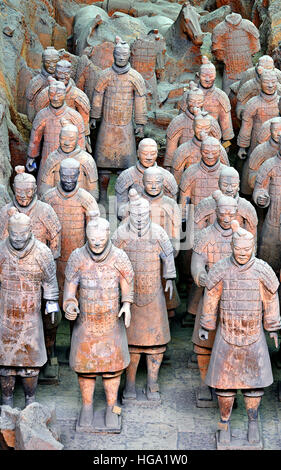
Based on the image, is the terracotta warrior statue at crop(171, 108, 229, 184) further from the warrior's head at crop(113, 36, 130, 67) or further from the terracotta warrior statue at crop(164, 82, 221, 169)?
the warrior's head at crop(113, 36, 130, 67)

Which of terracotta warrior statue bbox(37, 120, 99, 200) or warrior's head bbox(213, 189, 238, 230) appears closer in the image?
warrior's head bbox(213, 189, 238, 230)

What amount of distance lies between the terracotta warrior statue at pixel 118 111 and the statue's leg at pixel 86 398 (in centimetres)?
355

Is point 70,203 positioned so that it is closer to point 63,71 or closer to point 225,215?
point 225,215

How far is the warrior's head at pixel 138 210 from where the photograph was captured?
1045cm

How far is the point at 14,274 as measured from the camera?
10.4 metres

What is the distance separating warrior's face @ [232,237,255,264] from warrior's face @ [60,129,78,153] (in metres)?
2.50

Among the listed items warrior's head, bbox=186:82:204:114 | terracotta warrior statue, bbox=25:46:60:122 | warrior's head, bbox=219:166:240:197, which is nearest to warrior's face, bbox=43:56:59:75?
terracotta warrior statue, bbox=25:46:60:122

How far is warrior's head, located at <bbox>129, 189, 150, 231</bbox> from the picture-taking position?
1045 centimetres

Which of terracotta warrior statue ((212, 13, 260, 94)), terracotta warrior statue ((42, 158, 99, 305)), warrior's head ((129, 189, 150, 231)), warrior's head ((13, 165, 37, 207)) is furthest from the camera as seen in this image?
terracotta warrior statue ((212, 13, 260, 94))

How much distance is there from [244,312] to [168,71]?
612 centimetres

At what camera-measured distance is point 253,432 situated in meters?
10.3

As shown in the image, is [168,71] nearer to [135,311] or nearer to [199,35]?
[199,35]

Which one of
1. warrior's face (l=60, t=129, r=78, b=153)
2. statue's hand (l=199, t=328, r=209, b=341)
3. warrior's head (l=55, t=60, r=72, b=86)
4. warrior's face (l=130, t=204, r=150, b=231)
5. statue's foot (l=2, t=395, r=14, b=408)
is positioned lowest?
statue's foot (l=2, t=395, r=14, b=408)

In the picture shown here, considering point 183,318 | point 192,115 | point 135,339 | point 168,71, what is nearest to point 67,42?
point 168,71
